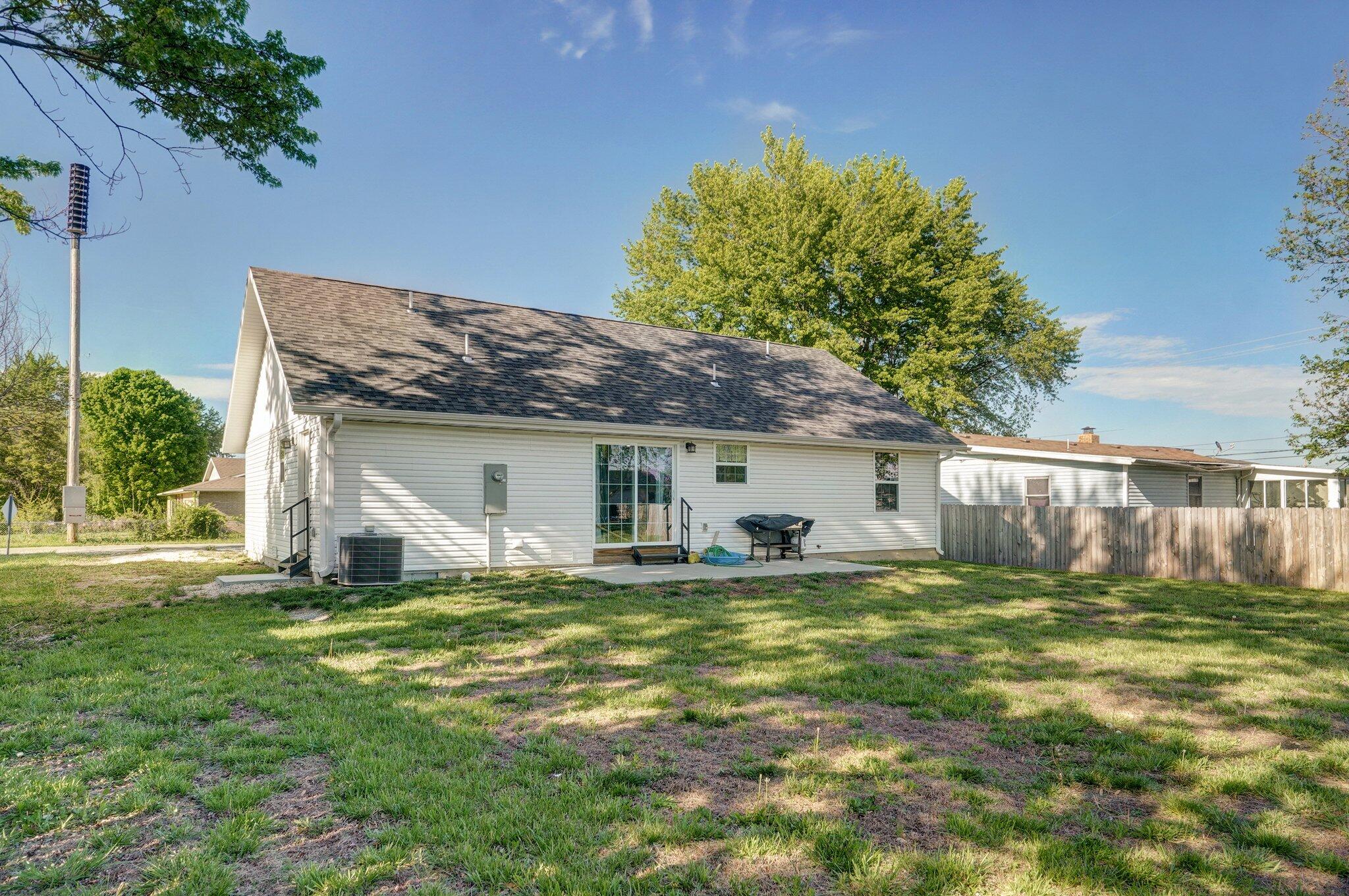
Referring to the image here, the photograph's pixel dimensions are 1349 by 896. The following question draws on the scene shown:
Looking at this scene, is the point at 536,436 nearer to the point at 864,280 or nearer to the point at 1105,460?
the point at 1105,460

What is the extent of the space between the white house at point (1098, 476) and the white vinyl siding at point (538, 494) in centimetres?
477

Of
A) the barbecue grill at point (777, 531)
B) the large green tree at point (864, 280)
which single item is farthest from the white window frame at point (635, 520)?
the large green tree at point (864, 280)

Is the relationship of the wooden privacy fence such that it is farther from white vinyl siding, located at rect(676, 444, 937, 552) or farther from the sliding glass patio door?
the sliding glass patio door

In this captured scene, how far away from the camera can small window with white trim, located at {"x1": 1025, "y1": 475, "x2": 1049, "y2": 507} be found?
2009 centimetres

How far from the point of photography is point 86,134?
864cm

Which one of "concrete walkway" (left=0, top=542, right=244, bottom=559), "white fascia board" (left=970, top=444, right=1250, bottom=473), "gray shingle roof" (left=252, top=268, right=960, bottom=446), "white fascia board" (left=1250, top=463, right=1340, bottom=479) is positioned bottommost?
"concrete walkway" (left=0, top=542, right=244, bottom=559)

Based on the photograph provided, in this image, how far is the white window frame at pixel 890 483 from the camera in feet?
50.0

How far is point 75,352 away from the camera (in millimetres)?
22391

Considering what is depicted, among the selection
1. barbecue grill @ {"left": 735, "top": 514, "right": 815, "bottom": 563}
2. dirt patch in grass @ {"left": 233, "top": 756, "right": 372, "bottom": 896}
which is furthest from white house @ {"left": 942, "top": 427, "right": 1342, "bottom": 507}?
dirt patch in grass @ {"left": 233, "top": 756, "right": 372, "bottom": 896}

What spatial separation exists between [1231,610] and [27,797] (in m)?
11.5

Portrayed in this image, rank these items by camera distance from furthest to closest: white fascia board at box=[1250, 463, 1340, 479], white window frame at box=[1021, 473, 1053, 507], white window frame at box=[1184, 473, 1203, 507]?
white fascia board at box=[1250, 463, 1340, 479] < white window frame at box=[1184, 473, 1203, 507] < white window frame at box=[1021, 473, 1053, 507]

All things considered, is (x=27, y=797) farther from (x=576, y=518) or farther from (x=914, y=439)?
(x=914, y=439)

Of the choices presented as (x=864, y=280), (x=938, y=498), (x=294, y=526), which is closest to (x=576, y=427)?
(x=294, y=526)

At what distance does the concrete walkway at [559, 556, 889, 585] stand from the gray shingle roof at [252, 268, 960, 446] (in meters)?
2.49
